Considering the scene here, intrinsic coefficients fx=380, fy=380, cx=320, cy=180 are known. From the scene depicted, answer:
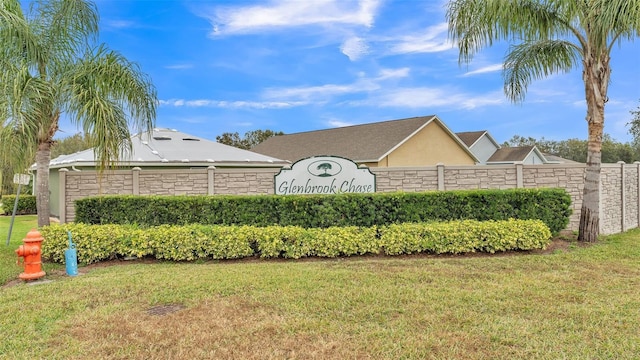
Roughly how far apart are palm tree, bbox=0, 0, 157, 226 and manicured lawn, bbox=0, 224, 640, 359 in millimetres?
2635

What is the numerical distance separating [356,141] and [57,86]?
17.3 m

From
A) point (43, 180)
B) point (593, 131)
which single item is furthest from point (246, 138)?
point (593, 131)

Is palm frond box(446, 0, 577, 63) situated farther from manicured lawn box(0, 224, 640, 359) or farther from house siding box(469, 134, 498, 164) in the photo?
house siding box(469, 134, 498, 164)

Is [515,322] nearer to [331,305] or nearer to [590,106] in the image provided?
[331,305]

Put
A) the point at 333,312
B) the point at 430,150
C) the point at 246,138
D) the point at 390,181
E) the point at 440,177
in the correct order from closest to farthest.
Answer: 1. the point at 333,312
2. the point at 390,181
3. the point at 440,177
4. the point at 430,150
5. the point at 246,138

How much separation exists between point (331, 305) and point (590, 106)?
8.07 meters

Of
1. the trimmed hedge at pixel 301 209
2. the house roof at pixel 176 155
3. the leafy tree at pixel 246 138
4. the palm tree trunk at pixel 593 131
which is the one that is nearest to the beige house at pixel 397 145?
the house roof at pixel 176 155

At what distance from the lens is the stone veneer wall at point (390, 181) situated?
30.2 feet

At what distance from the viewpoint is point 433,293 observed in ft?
15.8

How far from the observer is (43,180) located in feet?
26.2

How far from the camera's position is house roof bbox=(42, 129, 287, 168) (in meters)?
12.8

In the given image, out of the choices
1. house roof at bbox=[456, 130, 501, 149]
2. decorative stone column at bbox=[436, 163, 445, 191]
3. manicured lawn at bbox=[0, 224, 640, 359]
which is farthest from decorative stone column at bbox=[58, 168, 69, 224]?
house roof at bbox=[456, 130, 501, 149]

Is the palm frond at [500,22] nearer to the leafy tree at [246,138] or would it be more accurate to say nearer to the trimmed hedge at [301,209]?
the trimmed hedge at [301,209]

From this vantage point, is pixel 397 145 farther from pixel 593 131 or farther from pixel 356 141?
pixel 593 131
